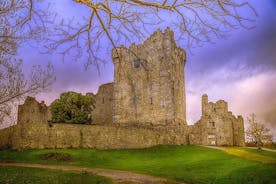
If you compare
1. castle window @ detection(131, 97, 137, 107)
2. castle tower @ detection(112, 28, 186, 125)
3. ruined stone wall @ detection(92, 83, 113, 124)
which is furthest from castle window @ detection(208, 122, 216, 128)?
ruined stone wall @ detection(92, 83, 113, 124)

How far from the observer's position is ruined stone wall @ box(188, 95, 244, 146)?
47469 millimetres

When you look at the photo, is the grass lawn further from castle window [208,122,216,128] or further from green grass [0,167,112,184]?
castle window [208,122,216,128]

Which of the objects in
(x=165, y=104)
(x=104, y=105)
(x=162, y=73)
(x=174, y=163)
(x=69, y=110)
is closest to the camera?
(x=174, y=163)

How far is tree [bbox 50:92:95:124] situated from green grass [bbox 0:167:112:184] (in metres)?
24.2

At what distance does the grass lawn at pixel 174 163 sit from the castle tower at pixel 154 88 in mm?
9630

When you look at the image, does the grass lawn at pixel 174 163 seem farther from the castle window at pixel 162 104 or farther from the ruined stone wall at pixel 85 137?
the castle window at pixel 162 104

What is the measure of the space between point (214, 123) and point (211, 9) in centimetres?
4176

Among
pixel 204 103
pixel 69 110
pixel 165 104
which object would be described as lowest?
pixel 69 110

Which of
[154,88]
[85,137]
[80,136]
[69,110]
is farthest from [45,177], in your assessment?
[154,88]

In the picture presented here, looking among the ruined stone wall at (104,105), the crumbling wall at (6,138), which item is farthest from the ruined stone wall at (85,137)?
the ruined stone wall at (104,105)

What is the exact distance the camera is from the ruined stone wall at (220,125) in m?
47.5

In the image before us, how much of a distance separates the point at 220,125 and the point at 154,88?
10.5 meters

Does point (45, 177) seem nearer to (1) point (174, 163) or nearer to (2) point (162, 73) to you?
(1) point (174, 163)

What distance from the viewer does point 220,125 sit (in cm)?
4775
